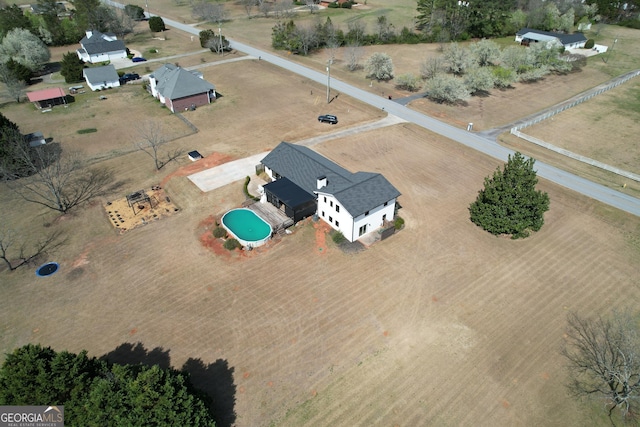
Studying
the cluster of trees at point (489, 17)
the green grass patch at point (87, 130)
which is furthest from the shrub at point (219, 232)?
the cluster of trees at point (489, 17)

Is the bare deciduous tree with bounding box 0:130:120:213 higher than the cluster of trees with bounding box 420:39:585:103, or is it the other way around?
the cluster of trees with bounding box 420:39:585:103

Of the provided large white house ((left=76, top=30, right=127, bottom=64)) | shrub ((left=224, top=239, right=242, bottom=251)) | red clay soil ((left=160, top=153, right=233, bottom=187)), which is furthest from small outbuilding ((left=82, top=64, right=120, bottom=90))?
shrub ((left=224, top=239, right=242, bottom=251))

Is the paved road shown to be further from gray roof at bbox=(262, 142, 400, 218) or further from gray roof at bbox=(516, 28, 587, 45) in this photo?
gray roof at bbox=(516, 28, 587, 45)

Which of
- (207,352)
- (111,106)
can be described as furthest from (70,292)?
(111,106)

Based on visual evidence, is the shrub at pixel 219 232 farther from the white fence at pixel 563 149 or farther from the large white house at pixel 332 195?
the white fence at pixel 563 149

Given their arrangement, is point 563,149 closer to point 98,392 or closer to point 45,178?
point 98,392

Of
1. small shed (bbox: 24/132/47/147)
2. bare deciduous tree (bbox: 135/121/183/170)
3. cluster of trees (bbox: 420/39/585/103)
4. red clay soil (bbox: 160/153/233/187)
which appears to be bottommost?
red clay soil (bbox: 160/153/233/187)

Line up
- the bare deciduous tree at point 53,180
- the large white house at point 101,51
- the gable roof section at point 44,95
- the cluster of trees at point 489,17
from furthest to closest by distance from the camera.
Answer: the cluster of trees at point 489,17 < the large white house at point 101,51 < the gable roof section at point 44,95 < the bare deciduous tree at point 53,180

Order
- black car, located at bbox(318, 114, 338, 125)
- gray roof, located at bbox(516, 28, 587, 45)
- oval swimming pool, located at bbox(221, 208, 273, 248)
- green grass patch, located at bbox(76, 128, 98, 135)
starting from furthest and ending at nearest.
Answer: gray roof, located at bbox(516, 28, 587, 45)
black car, located at bbox(318, 114, 338, 125)
green grass patch, located at bbox(76, 128, 98, 135)
oval swimming pool, located at bbox(221, 208, 273, 248)

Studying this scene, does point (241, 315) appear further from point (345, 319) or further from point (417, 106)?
point (417, 106)
